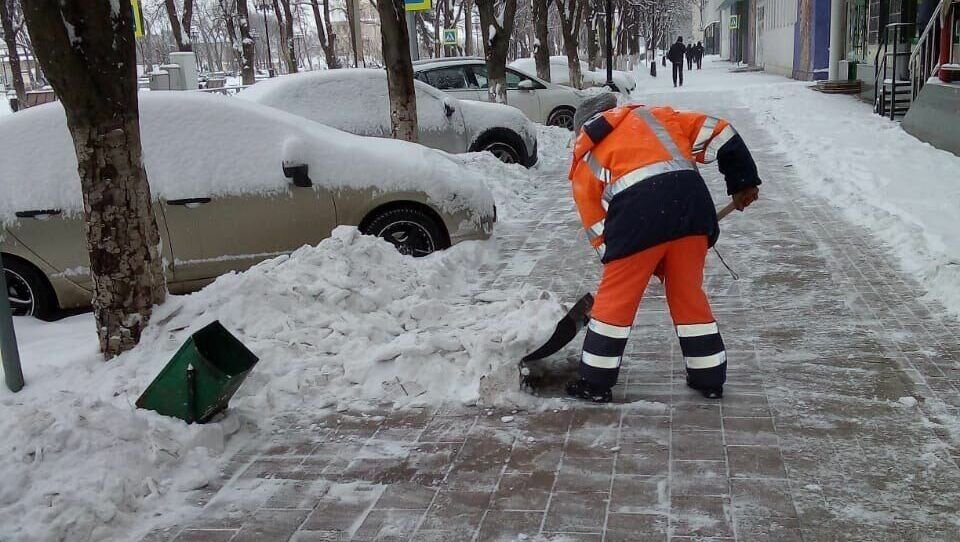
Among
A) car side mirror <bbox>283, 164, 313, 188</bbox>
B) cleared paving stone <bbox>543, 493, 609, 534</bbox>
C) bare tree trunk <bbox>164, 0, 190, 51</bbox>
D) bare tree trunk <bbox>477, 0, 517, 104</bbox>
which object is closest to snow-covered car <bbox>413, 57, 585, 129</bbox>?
bare tree trunk <bbox>477, 0, 517, 104</bbox>

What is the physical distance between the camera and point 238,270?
6.80 meters

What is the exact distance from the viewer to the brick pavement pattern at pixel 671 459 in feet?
10.7

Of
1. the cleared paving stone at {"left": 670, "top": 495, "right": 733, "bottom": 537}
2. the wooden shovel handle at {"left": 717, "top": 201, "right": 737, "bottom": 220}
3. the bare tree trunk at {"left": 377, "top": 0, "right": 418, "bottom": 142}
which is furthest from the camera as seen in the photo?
the bare tree trunk at {"left": 377, "top": 0, "right": 418, "bottom": 142}

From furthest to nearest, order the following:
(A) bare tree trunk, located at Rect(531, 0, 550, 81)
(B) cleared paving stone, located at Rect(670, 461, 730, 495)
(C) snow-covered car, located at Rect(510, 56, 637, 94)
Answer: (C) snow-covered car, located at Rect(510, 56, 637, 94) → (A) bare tree trunk, located at Rect(531, 0, 550, 81) → (B) cleared paving stone, located at Rect(670, 461, 730, 495)

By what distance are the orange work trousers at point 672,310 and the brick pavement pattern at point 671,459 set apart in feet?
0.60

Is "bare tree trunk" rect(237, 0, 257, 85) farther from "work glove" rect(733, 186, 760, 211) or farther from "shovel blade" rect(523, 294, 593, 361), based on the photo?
"work glove" rect(733, 186, 760, 211)

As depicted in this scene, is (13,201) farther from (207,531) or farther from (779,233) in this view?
(779,233)

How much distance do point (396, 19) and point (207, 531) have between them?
295 inches

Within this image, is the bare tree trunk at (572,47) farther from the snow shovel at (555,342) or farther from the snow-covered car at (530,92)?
the snow shovel at (555,342)

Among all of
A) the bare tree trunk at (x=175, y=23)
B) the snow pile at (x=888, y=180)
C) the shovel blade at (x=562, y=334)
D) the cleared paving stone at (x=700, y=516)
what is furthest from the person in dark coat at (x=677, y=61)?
the cleared paving stone at (x=700, y=516)

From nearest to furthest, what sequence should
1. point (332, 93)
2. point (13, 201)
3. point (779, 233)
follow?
point (13, 201) < point (779, 233) < point (332, 93)

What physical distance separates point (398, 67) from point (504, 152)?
267cm

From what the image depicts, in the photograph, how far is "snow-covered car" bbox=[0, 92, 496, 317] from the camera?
20.9ft

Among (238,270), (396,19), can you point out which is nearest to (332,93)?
(396,19)
